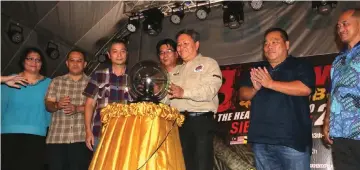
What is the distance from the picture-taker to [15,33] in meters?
3.91

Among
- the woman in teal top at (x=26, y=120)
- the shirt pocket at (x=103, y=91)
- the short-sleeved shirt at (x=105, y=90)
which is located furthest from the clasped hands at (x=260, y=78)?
the woman in teal top at (x=26, y=120)

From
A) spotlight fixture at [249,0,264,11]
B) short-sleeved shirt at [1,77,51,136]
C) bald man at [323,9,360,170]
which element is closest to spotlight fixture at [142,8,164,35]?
spotlight fixture at [249,0,264,11]

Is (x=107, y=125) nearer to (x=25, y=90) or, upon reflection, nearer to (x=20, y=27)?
(x=25, y=90)

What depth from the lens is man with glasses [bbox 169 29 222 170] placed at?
7.45ft

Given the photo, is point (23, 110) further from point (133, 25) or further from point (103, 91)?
point (133, 25)

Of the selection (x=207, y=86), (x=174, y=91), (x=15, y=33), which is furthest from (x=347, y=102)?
(x=15, y=33)

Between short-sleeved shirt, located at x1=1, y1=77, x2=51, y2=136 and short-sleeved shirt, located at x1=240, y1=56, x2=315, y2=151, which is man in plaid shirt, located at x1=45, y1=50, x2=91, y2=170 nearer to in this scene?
short-sleeved shirt, located at x1=1, y1=77, x2=51, y2=136

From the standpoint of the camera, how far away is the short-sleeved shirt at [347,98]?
189cm

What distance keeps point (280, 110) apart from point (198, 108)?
497 millimetres

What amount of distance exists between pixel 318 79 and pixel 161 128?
2527 mm

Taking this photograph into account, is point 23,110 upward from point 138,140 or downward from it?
upward

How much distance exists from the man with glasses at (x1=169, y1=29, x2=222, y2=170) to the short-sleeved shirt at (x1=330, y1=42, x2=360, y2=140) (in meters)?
0.68

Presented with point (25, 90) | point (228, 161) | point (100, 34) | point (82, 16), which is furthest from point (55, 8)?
point (228, 161)

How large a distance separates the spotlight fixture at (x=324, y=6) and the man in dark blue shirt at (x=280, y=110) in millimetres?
1800
